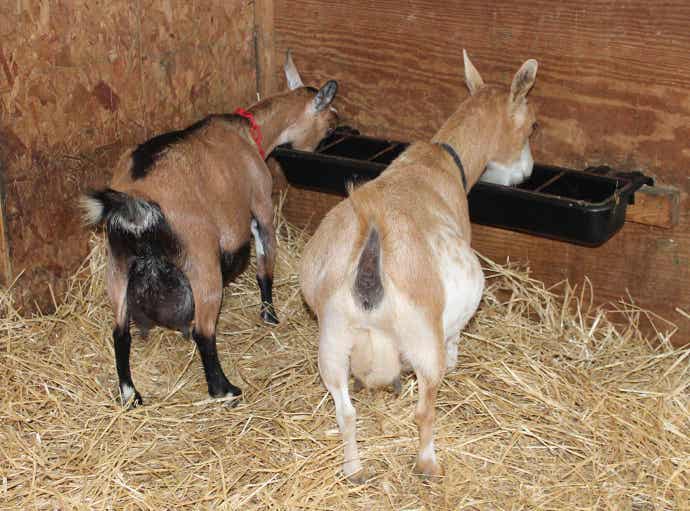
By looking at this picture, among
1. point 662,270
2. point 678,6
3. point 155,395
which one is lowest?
point 155,395

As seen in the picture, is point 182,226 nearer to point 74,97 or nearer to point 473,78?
point 74,97

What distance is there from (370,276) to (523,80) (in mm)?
1627

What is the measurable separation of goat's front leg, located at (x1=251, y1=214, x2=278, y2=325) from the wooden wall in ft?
3.21

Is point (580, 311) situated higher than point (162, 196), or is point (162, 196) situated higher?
point (162, 196)

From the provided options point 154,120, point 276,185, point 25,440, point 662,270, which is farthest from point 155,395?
point 662,270

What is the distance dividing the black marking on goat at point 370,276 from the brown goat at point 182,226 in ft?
3.62

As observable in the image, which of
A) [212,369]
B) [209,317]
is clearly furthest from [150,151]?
[212,369]

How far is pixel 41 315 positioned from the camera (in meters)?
4.80

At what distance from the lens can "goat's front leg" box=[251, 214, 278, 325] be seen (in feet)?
16.3

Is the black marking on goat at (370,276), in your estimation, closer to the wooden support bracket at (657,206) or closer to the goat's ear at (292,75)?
the wooden support bracket at (657,206)

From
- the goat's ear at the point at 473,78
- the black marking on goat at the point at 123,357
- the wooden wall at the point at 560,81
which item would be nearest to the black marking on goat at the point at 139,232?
the black marking on goat at the point at 123,357

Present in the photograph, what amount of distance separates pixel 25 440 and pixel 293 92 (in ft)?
8.21

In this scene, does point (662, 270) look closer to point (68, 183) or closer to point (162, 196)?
point (162, 196)

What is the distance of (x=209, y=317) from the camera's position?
4.25 metres
